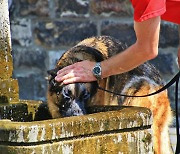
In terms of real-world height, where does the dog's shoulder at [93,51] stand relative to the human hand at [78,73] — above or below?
above

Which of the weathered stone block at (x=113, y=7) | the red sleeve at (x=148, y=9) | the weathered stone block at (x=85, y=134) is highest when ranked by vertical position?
the weathered stone block at (x=113, y=7)

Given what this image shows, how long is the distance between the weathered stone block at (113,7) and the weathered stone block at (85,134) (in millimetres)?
3311

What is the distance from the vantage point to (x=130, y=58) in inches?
137

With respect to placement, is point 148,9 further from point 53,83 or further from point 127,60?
point 53,83

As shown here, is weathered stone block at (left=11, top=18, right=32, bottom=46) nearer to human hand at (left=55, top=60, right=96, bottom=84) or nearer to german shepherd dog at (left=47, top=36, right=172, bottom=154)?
german shepherd dog at (left=47, top=36, right=172, bottom=154)

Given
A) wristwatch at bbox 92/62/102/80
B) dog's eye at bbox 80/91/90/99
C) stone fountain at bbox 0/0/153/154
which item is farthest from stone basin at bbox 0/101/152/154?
dog's eye at bbox 80/91/90/99

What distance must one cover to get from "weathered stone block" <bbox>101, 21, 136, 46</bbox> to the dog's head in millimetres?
2807

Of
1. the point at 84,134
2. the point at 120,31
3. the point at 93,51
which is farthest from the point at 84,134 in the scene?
the point at 120,31

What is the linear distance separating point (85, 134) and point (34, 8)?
3.74 m

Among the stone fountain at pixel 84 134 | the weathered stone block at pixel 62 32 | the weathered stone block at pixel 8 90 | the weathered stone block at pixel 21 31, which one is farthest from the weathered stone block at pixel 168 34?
the stone fountain at pixel 84 134

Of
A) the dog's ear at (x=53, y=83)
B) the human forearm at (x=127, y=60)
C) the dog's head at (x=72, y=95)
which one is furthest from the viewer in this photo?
the dog's ear at (x=53, y=83)

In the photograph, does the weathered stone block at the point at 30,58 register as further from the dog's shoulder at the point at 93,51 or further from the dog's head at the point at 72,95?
the dog's head at the point at 72,95

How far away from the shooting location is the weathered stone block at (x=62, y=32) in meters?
6.73

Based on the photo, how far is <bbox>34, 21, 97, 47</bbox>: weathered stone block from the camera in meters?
6.73
